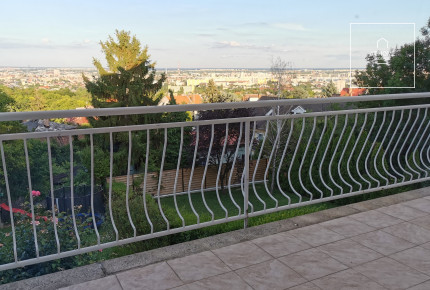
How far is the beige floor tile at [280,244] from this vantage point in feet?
8.18

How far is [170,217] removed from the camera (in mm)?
5340

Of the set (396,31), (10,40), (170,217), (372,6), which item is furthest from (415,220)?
(10,40)

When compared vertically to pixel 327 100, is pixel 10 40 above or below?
above

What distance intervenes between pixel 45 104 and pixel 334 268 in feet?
123

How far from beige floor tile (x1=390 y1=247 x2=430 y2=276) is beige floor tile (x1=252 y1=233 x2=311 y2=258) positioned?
1.93ft

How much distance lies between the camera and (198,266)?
7.53 ft

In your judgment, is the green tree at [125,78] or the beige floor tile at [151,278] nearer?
the beige floor tile at [151,278]

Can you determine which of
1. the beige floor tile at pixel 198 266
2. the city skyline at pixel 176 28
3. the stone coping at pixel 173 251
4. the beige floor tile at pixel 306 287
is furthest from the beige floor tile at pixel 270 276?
the city skyline at pixel 176 28

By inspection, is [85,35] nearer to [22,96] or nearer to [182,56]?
[182,56]

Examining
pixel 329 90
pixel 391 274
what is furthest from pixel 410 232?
pixel 329 90

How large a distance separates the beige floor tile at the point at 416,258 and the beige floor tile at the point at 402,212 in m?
0.62

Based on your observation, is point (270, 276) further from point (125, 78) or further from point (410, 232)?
point (125, 78)

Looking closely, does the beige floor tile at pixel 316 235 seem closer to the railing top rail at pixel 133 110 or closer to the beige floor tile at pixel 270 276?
the beige floor tile at pixel 270 276

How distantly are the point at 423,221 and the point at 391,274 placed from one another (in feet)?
3.57
